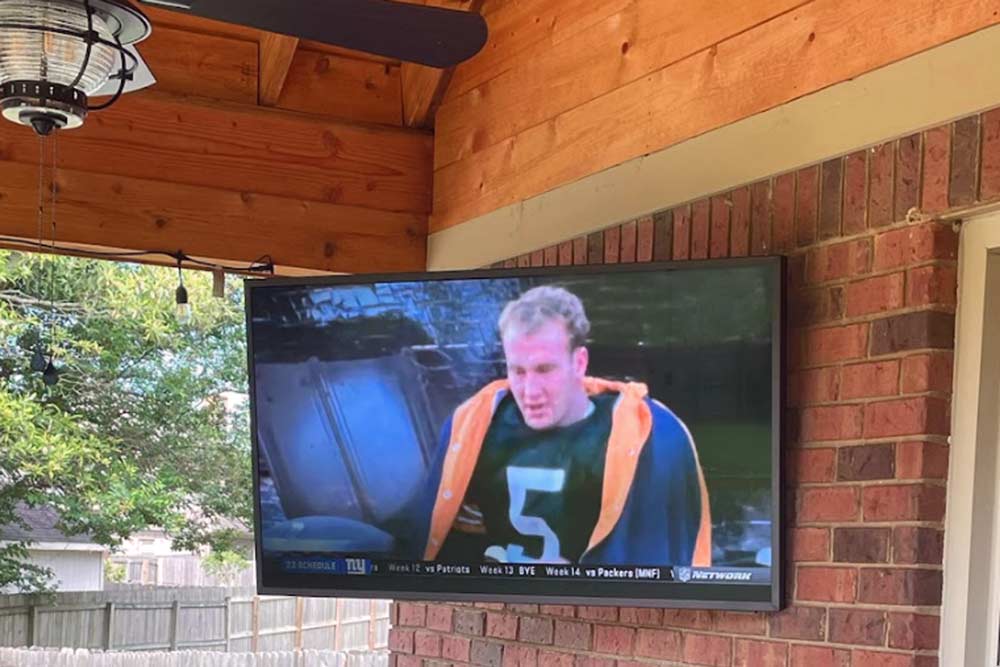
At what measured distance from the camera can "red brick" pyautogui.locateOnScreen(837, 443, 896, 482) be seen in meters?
2.07

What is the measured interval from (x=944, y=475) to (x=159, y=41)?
250 cm

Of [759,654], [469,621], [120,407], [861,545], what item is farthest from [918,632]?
[120,407]

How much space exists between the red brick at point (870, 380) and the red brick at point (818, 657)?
0.45 metres

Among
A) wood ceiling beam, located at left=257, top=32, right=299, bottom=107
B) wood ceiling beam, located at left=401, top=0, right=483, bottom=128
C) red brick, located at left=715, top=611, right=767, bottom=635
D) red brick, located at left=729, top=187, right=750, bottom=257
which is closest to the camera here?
red brick, located at left=715, top=611, right=767, bottom=635

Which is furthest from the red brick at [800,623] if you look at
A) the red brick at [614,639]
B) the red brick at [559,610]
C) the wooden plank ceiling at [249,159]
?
the wooden plank ceiling at [249,159]

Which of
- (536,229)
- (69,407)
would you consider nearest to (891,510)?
(536,229)

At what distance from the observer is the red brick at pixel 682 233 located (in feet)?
8.48

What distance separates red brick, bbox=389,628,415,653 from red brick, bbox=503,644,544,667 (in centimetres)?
43

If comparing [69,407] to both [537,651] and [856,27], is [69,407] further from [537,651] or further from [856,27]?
[856,27]

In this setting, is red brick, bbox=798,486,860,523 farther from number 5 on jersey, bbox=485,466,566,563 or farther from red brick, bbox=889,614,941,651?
number 5 on jersey, bbox=485,466,566,563

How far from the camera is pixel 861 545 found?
210 cm

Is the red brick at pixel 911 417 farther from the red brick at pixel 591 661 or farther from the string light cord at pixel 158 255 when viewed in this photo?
the string light cord at pixel 158 255

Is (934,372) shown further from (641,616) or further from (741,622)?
(641,616)

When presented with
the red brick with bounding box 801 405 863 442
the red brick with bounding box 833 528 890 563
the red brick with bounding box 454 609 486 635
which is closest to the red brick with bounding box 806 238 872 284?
the red brick with bounding box 801 405 863 442
